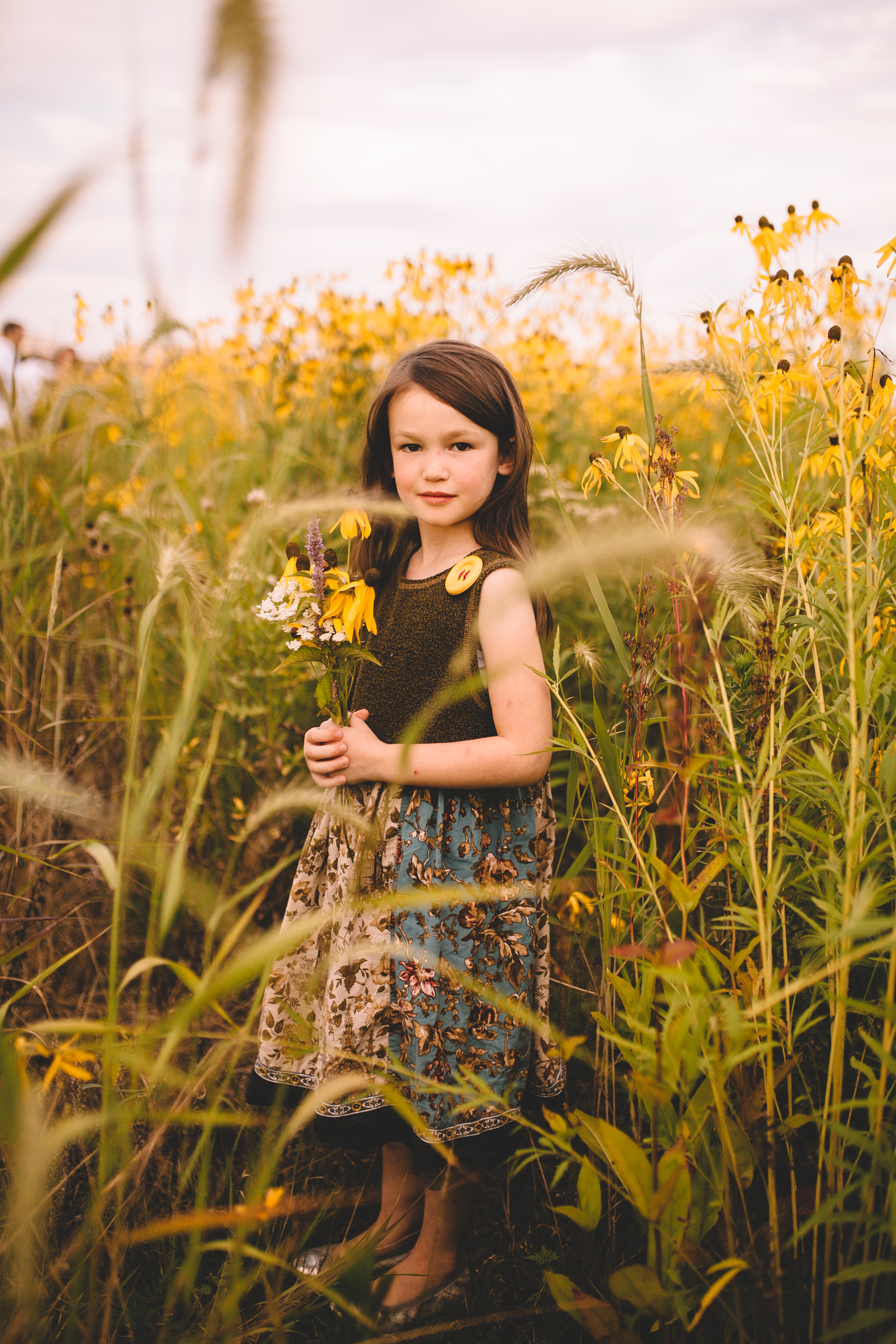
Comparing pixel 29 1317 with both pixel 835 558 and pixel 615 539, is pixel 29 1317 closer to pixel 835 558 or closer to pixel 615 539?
pixel 615 539

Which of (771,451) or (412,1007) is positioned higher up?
(771,451)

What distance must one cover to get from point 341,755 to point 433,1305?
0.86 metres

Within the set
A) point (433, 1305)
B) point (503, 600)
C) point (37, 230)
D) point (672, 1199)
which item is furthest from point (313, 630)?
point (433, 1305)

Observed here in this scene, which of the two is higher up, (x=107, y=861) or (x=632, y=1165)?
(x=107, y=861)

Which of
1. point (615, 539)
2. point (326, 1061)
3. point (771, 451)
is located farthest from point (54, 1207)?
point (771, 451)

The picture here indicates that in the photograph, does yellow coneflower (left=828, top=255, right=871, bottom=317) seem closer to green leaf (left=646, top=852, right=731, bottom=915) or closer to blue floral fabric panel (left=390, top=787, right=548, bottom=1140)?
green leaf (left=646, top=852, right=731, bottom=915)

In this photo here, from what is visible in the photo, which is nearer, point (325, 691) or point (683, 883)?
point (683, 883)

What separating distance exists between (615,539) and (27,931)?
1320mm

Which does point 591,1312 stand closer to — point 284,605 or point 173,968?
point 173,968

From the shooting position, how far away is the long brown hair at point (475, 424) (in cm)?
145

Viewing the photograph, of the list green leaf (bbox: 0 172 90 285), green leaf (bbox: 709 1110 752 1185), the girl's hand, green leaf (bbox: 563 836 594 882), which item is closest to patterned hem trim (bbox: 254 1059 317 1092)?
the girl's hand

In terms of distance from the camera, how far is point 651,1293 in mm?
892

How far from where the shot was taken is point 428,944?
130cm

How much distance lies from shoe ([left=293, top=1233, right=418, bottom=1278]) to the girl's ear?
1.33 meters
